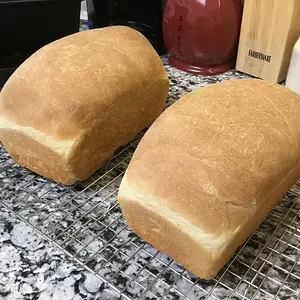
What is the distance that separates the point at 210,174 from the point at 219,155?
0.04 m

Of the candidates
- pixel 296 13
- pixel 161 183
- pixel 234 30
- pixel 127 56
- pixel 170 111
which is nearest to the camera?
pixel 161 183

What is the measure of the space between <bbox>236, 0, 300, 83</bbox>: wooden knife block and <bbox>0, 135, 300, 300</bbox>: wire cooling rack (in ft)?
1.49

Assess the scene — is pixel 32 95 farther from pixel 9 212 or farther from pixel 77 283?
pixel 77 283

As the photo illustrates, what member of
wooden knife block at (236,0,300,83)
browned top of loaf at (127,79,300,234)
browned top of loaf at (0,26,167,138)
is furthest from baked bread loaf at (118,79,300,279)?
wooden knife block at (236,0,300,83)

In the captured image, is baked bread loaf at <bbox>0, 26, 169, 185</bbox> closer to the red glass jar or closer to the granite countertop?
the granite countertop

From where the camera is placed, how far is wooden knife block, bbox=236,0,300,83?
1147 mm

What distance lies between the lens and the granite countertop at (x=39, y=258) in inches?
27.4

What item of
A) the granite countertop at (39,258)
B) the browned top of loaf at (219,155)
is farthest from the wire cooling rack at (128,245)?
the browned top of loaf at (219,155)

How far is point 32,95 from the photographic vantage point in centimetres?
86

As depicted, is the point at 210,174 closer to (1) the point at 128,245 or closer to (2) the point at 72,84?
(1) the point at 128,245

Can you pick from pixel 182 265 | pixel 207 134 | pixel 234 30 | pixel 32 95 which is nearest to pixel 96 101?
pixel 32 95

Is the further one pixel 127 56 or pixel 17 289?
pixel 127 56

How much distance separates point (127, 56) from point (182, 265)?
49cm

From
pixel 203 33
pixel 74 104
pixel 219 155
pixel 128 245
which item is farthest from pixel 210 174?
pixel 203 33
